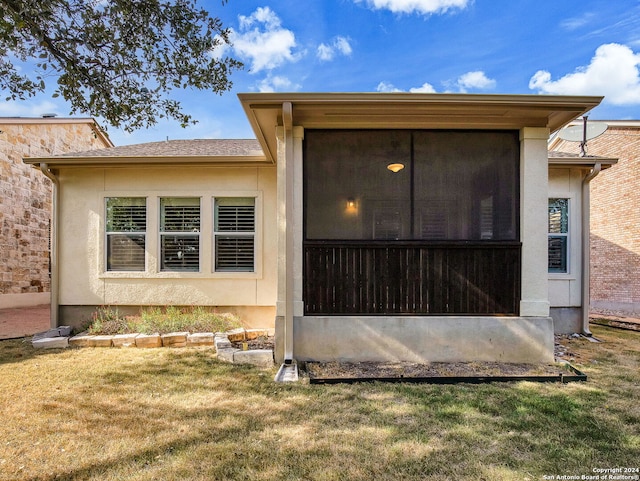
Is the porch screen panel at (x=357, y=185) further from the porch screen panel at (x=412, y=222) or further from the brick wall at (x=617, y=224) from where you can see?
the brick wall at (x=617, y=224)

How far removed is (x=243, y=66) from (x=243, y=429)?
4572mm

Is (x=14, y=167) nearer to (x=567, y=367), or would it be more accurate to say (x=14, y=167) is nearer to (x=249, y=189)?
(x=249, y=189)

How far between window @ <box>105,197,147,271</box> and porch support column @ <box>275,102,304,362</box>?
136 inches

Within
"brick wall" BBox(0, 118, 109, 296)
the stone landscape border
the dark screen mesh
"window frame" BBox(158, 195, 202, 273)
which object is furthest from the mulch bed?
"brick wall" BBox(0, 118, 109, 296)

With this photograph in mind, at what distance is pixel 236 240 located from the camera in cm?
665

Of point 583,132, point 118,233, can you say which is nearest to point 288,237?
point 118,233

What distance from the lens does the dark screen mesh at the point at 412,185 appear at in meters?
4.83

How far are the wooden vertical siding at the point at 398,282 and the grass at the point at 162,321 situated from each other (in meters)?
2.32

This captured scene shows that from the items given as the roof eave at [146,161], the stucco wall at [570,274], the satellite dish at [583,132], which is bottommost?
the stucco wall at [570,274]

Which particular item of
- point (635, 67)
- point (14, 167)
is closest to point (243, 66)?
point (14, 167)

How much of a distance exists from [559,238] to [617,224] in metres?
5.38

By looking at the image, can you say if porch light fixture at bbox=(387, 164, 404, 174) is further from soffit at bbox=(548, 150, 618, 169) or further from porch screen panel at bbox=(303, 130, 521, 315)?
soffit at bbox=(548, 150, 618, 169)

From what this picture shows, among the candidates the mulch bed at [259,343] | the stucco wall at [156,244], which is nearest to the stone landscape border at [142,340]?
the mulch bed at [259,343]

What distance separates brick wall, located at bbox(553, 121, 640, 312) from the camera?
9.85 meters
